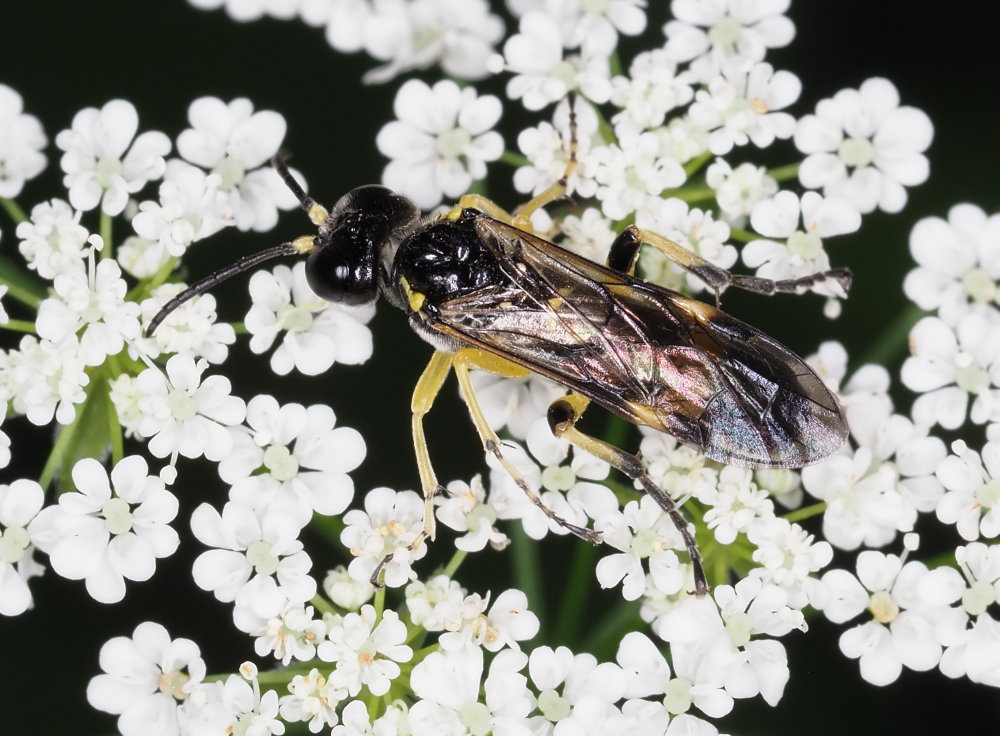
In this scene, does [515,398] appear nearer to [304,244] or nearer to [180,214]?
[304,244]

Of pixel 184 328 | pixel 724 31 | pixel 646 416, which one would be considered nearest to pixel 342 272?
pixel 184 328

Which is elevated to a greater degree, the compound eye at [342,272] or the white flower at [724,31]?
the white flower at [724,31]

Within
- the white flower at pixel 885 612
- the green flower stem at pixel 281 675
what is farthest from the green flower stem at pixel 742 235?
the green flower stem at pixel 281 675

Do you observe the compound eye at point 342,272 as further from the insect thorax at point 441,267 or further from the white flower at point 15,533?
the white flower at point 15,533

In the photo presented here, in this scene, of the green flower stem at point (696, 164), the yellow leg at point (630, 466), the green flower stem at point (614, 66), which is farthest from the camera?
the green flower stem at point (614, 66)

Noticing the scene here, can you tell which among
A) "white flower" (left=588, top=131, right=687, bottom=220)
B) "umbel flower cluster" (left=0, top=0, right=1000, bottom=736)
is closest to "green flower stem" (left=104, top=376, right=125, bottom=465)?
"umbel flower cluster" (left=0, top=0, right=1000, bottom=736)

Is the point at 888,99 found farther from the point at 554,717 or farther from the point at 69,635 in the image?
the point at 69,635
